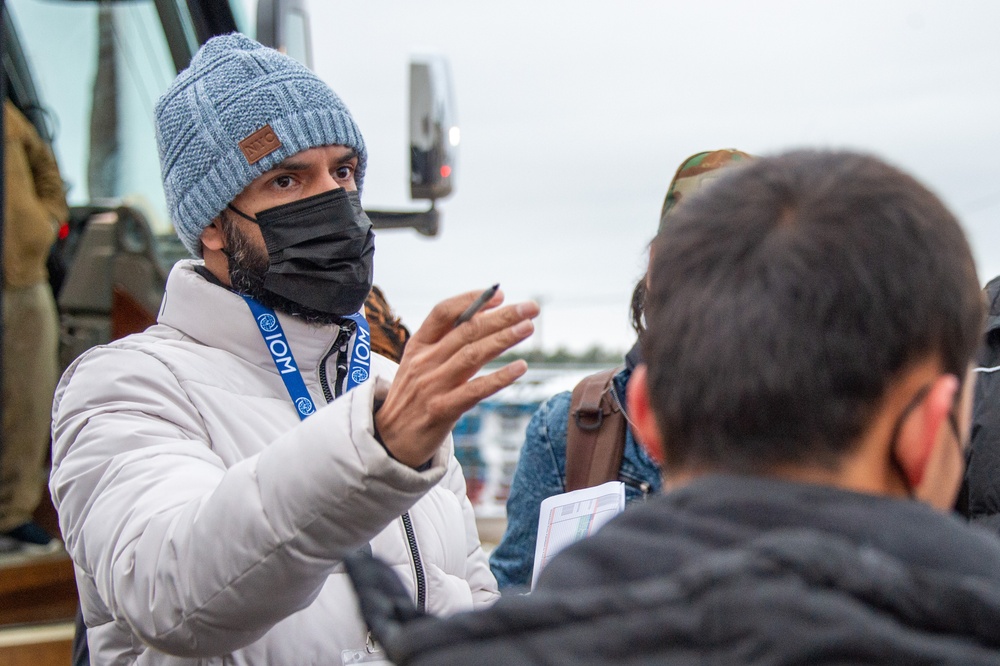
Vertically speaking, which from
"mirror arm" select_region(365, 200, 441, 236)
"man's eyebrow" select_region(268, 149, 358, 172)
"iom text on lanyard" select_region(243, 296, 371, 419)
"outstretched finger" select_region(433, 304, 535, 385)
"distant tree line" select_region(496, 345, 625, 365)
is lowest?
"distant tree line" select_region(496, 345, 625, 365)

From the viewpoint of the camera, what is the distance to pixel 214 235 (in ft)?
7.72

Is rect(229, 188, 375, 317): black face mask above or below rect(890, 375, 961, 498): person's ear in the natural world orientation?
below

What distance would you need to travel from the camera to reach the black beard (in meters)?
2.20

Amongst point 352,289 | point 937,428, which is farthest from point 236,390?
point 937,428

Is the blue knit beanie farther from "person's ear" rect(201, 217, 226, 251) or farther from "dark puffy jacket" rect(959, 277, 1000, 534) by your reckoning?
"dark puffy jacket" rect(959, 277, 1000, 534)

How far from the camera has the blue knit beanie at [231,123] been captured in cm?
224

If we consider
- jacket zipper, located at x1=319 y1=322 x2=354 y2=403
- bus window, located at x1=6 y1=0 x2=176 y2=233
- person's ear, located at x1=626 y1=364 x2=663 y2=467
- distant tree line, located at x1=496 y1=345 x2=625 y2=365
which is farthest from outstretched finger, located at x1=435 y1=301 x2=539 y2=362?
distant tree line, located at x1=496 y1=345 x2=625 y2=365

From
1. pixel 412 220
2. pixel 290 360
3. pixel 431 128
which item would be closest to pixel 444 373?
pixel 290 360

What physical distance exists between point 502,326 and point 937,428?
0.61m

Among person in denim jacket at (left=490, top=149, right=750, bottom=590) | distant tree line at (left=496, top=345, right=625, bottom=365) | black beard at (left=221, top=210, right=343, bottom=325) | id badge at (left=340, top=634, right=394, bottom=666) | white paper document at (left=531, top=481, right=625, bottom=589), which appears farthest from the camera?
distant tree line at (left=496, top=345, right=625, bottom=365)

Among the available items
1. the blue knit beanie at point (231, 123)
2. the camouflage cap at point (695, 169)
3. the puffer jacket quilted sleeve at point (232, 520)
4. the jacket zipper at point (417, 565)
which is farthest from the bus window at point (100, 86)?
the puffer jacket quilted sleeve at point (232, 520)

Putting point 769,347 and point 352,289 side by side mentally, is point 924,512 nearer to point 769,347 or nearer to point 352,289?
point 769,347

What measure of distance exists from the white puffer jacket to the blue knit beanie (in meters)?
0.18

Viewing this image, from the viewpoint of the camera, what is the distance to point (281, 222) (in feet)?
7.43
